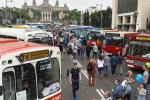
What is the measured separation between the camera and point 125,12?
103 m

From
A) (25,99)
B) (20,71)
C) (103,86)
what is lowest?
(103,86)

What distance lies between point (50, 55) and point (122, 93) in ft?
12.7

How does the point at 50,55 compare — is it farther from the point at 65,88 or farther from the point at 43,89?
the point at 65,88

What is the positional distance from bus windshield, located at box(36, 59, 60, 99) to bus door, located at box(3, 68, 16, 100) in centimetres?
88

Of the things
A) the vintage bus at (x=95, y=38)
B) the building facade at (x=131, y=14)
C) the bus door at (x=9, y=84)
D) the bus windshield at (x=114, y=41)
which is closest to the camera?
the bus door at (x=9, y=84)

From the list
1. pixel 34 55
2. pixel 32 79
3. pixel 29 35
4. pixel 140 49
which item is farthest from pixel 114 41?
pixel 32 79

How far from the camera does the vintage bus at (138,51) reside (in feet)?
71.3

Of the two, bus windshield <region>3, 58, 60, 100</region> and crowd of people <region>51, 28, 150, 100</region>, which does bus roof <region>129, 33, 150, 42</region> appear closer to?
crowd of people <region>51, 28, 150, 100</region>

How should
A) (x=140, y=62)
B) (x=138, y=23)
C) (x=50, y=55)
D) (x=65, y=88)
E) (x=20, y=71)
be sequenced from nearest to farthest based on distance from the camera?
(x=20, y=71), (x=50, y=55), (x=65, y=88), (x=140, y=62), (x=138, y=23)

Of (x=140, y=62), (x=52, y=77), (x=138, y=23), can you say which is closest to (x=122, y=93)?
(x=52, y=77)

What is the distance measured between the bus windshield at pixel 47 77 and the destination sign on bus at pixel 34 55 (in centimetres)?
15

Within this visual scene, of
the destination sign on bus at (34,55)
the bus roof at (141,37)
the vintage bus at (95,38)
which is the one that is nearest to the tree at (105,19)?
the vintage bus at (95,38)

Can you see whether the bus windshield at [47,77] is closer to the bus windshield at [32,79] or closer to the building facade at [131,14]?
the bus windshield at [32,79]

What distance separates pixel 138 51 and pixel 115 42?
9.80 meters
